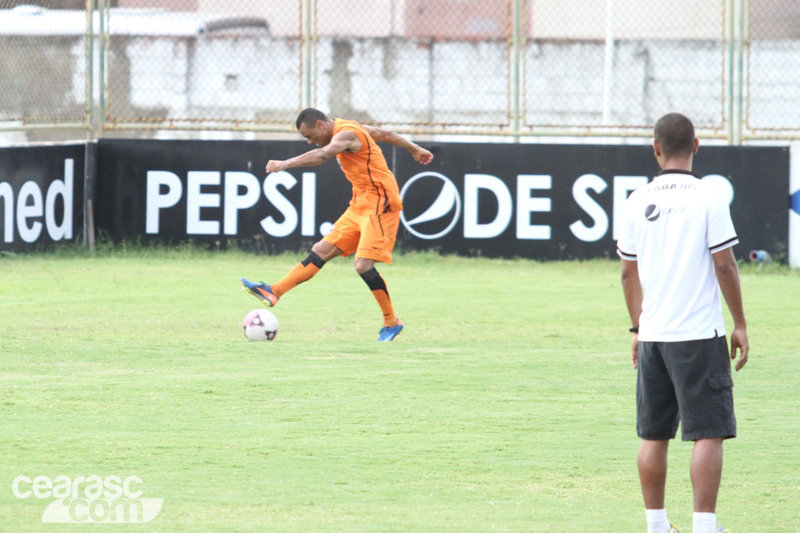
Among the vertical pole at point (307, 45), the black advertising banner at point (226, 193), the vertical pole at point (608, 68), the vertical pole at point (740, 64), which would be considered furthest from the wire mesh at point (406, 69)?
the vertical pole at point (740, 64)

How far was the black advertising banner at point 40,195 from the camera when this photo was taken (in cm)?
1466

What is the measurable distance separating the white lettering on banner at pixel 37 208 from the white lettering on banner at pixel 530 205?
19.5 feet

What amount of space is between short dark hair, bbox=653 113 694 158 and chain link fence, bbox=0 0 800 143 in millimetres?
11290

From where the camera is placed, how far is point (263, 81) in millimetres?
18094

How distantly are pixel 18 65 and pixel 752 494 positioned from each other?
13336mm

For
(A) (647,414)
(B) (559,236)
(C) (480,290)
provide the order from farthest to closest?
1. (B) (559,236)
2. (C) (480,290)
3. (A) (647,414)

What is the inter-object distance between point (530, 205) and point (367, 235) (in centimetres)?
589

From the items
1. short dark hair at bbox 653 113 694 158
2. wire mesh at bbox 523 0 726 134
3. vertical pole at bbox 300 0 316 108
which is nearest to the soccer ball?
short dark hair at bbox 653 113 694 158

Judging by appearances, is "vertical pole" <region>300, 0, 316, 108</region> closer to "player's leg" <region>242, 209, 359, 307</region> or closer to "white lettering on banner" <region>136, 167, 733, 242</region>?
"white lettering on banner" <region>136, 167, 733, 242</region>

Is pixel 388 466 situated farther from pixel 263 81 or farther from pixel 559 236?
pixel 263 81

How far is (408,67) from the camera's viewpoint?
1834 cm

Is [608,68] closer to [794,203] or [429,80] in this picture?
[429,80]

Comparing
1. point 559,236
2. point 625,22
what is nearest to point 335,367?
point 559,236

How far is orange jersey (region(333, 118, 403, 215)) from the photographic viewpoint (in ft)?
33.0
